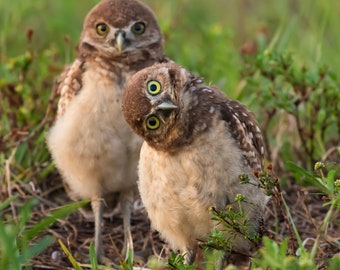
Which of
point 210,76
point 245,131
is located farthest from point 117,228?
point 210,76

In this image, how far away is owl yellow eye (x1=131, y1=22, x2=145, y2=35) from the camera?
5.77 m

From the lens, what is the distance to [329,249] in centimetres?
498

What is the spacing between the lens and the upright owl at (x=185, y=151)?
4.54 metres

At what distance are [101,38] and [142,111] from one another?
135 cm

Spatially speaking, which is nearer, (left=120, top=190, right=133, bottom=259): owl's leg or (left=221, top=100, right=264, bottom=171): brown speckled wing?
(left=221, top=100, right=264, bottom=171): brown speckled wing

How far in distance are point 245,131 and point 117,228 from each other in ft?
5.06

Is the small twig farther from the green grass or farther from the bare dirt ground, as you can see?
the bare dirt ground

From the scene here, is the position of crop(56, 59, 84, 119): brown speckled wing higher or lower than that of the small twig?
higher

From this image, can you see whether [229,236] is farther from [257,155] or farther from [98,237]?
[98,237]

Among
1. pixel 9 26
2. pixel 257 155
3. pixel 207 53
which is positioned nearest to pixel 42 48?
Answer: pixel 9 26

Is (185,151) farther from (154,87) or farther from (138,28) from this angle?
(138,28)

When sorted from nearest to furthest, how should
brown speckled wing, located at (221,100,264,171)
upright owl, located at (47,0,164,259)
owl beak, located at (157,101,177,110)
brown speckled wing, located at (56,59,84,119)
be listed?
owl beak, located at (157,101,177,110)
brown speckled wing, located at (221,100,264,171)
upright owl, located at (47,0,164,259)
brown speckled wing, located at (56,59,84,119)

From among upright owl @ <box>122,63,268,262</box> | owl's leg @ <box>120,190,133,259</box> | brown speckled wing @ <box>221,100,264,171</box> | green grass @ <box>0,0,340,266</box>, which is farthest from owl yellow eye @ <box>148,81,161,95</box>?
owl's leg @ <box>120,190,133,259</box>

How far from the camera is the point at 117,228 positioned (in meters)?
6.10
